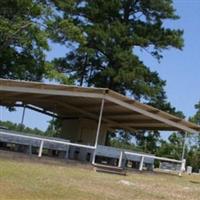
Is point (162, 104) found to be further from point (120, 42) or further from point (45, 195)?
point (45, 195)

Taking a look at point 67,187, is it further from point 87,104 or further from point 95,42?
point 95,42

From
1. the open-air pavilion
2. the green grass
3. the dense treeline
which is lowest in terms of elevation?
the green grass

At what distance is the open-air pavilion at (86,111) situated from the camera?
21.3 meters

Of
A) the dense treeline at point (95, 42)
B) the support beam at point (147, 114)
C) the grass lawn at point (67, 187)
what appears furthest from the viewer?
the dense treeline at point (95, 42)

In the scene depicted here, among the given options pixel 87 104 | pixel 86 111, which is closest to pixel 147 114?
pixel 87 104

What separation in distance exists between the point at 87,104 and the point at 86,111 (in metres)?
2.13

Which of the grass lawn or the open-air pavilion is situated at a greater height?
the open-air pavilion

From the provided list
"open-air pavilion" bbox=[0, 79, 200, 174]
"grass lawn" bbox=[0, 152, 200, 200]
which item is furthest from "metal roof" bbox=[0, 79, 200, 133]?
"grass lawn" bbox=[0, 152, 200, 200]

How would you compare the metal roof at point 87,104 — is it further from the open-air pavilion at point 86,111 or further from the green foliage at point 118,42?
the green foliage at point 118,42

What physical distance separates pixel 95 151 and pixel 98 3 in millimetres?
18162

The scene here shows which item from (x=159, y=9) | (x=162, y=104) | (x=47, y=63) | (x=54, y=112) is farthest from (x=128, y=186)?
(x=159, y=9)

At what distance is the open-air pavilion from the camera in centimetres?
2134

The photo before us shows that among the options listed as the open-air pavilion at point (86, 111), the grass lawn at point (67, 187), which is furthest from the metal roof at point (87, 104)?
the grass lawn at point (67, 187)

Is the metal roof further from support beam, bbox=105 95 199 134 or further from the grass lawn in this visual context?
the grass lawn
